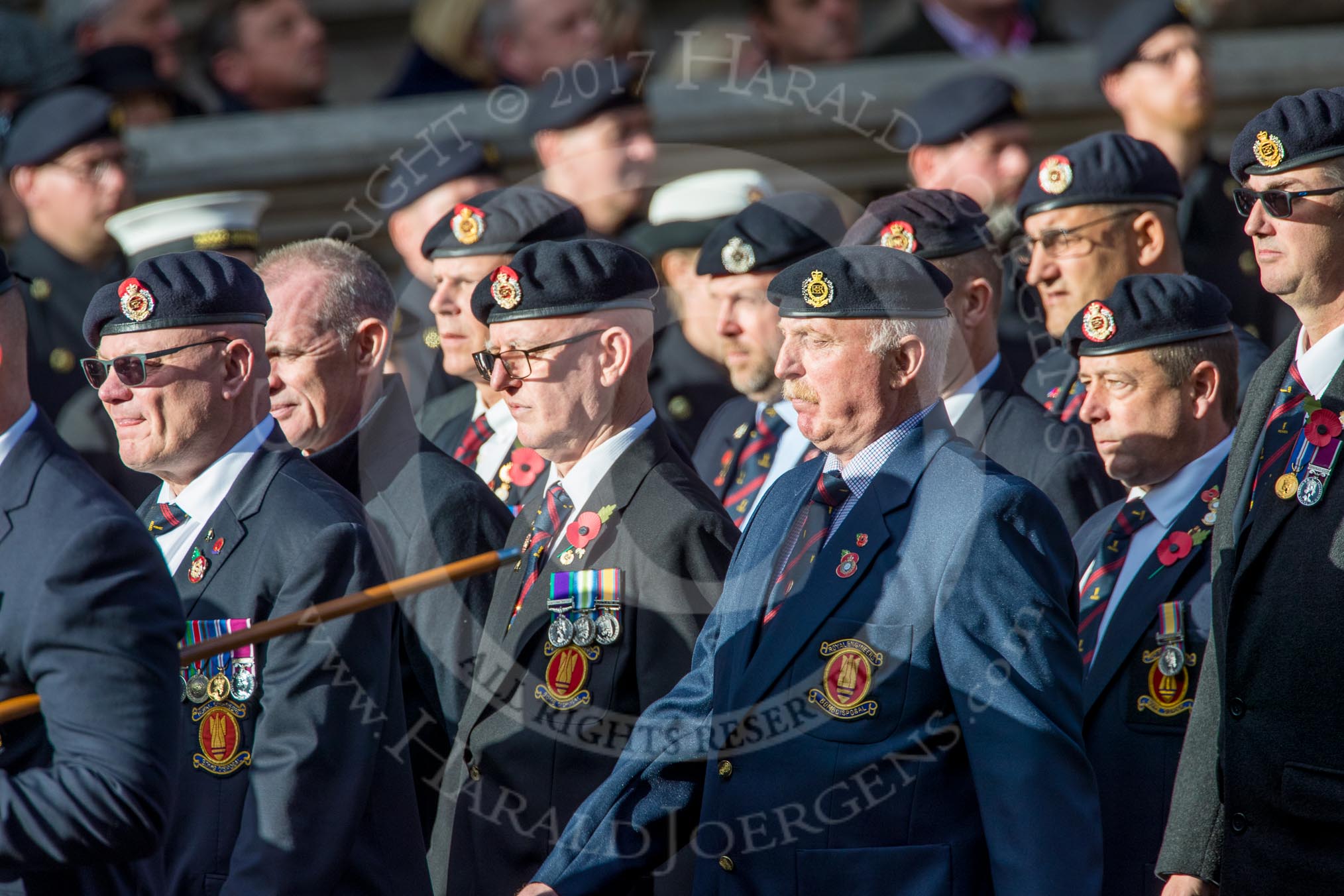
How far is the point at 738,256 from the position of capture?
21.2 ft

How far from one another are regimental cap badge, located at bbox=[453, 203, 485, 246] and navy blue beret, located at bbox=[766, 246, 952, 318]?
217 cm

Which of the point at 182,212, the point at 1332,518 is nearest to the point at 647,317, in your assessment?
the point at 1332,518

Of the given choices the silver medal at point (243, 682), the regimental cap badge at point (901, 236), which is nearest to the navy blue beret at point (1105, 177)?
the regimental cap badge at point (901, 236)

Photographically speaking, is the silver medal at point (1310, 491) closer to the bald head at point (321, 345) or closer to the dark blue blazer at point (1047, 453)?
the dark blue blazer at point (1047, 453)

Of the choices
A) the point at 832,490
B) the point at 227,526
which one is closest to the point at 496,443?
the point at 227,526

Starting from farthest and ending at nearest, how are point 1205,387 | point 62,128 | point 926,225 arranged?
point 62,128
point 926,225
point 1205,387

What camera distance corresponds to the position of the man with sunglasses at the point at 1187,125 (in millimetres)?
6715

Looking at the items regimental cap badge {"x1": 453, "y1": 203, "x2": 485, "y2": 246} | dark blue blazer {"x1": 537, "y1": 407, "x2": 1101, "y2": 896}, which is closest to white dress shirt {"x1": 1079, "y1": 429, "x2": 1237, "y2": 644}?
dark blue blazer {"x1": 537, "y1": 407, "x2": 1101, "y2": 896}

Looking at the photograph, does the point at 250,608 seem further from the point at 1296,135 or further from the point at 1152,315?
the point at 1296,135

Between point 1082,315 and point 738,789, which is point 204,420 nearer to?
point 738,789

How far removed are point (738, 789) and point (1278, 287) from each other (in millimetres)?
1585

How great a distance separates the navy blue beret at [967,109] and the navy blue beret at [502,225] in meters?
1.60

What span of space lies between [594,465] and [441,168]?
3.05 meters

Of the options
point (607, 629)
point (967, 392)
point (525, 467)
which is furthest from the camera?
point (525, 467)
